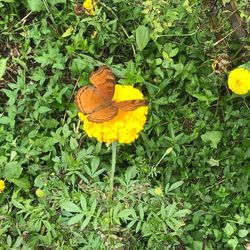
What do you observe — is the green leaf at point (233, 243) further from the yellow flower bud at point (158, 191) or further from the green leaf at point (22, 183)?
the green leaf at point (22, 183)

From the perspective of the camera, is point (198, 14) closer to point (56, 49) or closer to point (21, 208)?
point (56, 49)

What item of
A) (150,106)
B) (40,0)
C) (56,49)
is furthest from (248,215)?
(40,0)

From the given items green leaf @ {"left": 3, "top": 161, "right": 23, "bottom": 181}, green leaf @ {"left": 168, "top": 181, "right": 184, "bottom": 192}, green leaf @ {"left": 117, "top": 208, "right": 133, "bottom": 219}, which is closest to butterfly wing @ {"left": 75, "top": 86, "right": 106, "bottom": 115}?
green leaf @ {"left": 117, "top": 208, "right": 133, "bottom": 219}

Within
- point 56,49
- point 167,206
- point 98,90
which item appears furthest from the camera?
point 56,49

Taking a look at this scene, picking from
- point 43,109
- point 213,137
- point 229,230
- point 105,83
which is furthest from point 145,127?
point 105,83

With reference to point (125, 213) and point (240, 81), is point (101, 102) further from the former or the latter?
point (240, 81)

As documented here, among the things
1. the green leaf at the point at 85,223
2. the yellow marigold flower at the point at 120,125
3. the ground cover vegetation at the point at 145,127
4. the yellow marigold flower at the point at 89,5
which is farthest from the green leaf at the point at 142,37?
the green leaf at the point at 85,223
